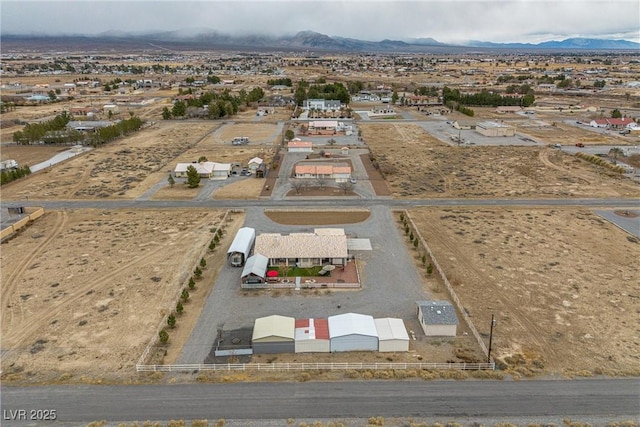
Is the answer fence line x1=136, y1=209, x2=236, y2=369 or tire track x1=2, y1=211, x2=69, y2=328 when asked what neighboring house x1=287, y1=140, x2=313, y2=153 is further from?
tire track x1=2, y1=211, x2=69, y2=328

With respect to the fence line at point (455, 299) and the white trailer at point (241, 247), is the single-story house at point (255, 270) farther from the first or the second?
the fence line at point (455, 299)

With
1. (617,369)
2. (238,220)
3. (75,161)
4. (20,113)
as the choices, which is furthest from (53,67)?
(617,369)

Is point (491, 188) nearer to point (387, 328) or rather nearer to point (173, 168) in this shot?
point (387, 328)

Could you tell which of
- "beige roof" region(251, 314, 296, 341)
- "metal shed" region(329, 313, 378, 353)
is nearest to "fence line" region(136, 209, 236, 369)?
"beige roof" region(251, 314, 296, 341)

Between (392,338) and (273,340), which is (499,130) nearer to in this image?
(392,338)

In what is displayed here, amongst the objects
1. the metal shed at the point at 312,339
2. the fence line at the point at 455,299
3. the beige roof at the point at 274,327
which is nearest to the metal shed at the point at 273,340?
the beige roof at the point at 274,327
